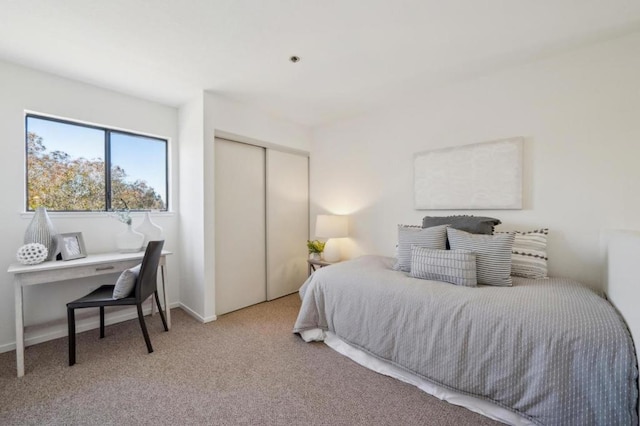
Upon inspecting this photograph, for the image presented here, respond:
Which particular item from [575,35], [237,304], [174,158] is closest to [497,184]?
[575,35]

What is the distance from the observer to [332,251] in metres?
3.28

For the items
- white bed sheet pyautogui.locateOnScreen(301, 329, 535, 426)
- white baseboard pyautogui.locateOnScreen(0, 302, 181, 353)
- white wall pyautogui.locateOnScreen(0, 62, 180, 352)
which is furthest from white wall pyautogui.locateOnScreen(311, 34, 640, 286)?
white baseboard pyautogui.locateOnScreen(0, 302, 181, 353)

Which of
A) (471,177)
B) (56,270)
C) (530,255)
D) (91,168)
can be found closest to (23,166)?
(91,168)

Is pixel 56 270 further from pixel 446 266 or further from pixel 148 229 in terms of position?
pixel 446 266

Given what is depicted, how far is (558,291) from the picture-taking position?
170 cm

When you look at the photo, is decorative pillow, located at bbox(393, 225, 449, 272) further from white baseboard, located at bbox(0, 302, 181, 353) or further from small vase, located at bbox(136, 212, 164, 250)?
white baseboard, located at bbox(0, 302, 181, 353)

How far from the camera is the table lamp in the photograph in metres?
3.22

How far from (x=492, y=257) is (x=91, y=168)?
370 centimetres

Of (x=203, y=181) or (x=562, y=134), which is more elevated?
(x=562, y=134)

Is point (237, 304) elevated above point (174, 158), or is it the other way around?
point (174, 158)

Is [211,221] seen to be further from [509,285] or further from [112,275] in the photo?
[509,285]

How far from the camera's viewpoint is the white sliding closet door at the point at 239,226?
9.78 feet

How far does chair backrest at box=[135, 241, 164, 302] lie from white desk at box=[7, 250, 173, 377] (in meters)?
0.29

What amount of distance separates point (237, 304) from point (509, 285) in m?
2.70
